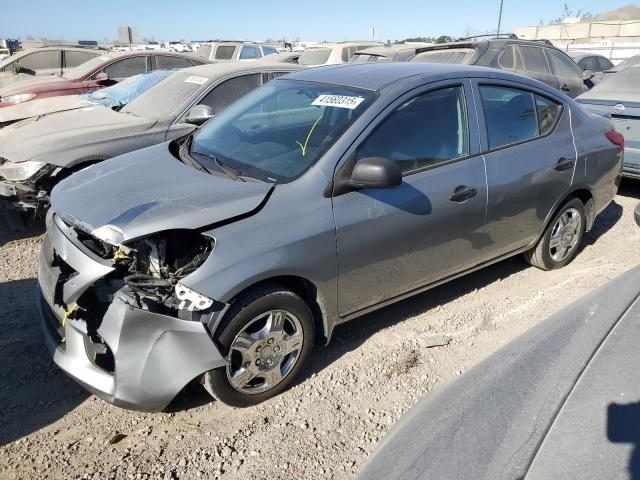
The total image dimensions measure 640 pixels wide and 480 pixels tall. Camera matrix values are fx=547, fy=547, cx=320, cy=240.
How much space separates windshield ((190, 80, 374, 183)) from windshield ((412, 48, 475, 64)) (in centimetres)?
579

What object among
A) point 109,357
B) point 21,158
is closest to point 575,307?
point 109,357

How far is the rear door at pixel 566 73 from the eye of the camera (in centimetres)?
969

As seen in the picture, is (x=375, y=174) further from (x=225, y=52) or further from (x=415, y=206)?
(x=225, y=52)

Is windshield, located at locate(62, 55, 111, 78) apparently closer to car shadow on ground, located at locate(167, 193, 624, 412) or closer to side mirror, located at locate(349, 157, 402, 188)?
car shadow on ground, located at locate(167, 193, 624, 412)

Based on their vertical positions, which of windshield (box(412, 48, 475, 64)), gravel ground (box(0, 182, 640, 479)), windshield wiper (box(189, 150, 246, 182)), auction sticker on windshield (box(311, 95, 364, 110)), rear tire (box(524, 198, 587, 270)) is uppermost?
windshield (box(412, 48, 475, 64))

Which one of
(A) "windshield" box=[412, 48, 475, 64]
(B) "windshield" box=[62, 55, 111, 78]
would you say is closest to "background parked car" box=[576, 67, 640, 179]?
(A) "windshield" box=[412, 48, 475, 64]

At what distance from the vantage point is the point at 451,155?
3631 mm

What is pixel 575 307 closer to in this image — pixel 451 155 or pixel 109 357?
pixel 451 155

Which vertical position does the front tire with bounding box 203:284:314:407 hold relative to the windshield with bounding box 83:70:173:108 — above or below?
below

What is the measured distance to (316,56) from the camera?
1452 centimetres

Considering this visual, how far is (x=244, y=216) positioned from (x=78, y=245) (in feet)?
3.04

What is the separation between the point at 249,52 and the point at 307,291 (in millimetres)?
13890

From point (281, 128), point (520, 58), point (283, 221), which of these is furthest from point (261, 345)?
point (520, 58)

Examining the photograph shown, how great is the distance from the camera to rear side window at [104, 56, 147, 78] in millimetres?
10086
